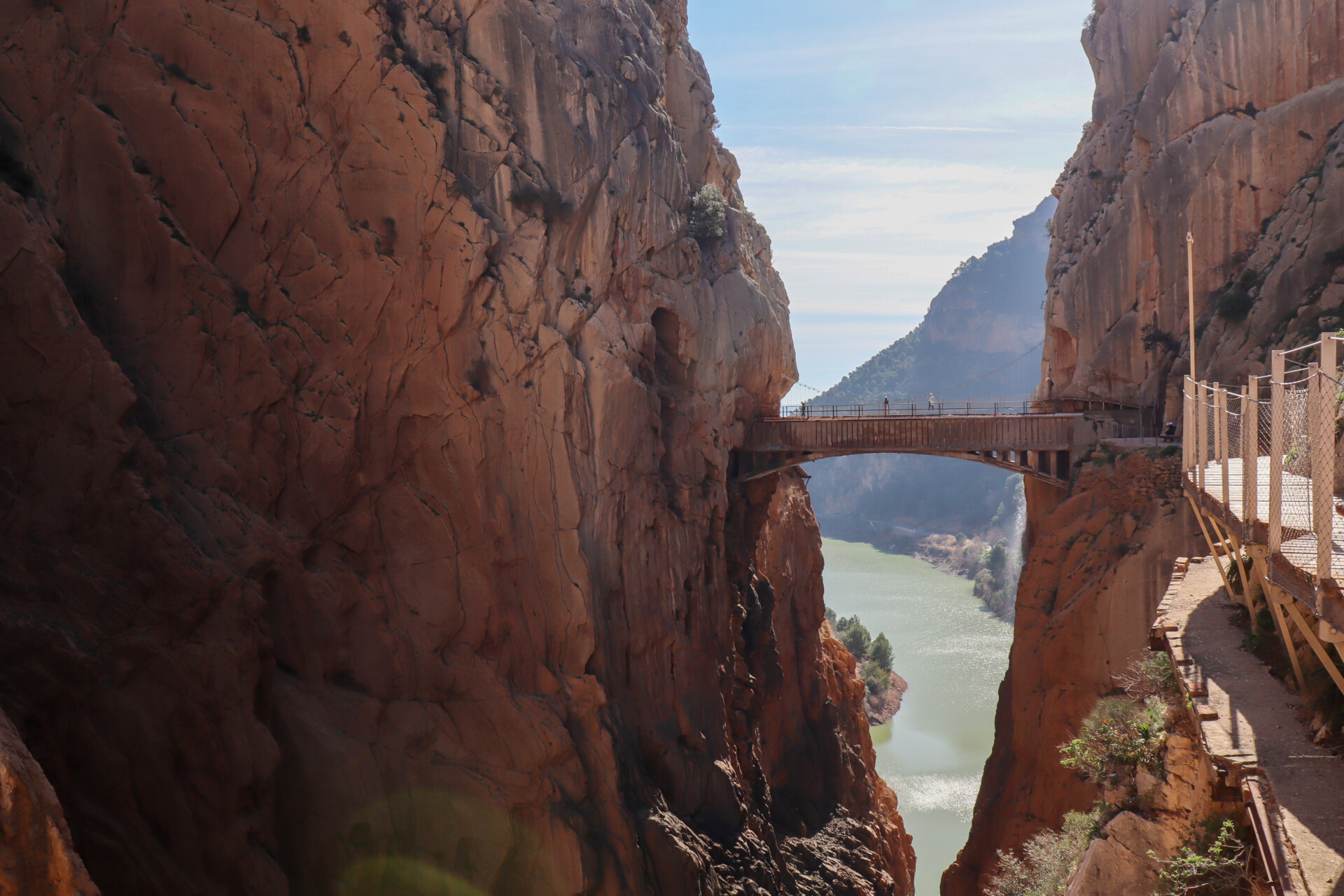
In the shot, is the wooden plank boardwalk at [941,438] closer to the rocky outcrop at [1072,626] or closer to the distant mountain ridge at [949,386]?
the rocky outcrop at [1072,626]

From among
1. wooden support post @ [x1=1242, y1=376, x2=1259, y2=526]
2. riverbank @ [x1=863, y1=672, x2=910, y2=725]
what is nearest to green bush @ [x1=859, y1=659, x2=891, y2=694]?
riverbank @ [x1=863, y1=672, x2=910, y2=725]

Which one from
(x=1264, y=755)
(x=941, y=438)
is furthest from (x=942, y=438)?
(x=1264, y=755)

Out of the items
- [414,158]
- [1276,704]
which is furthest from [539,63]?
[1276,704]

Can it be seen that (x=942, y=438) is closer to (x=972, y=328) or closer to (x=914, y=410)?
(x=914, y=410)

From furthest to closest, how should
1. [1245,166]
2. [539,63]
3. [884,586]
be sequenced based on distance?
[884,586]
[1245,166]
[539,63]

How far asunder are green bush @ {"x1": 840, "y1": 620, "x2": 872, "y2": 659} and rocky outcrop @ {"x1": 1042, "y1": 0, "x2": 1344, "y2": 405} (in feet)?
104

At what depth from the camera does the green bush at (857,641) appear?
6069 centimetres

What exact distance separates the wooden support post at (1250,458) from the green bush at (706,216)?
20104mm

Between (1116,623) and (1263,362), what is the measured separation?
7559 millimetres

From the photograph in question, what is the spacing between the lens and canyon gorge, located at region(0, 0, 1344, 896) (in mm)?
15000

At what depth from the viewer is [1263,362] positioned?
79.4 ft

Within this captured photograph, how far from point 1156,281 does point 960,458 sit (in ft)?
25.8

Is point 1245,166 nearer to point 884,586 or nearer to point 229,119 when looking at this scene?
point 229,119

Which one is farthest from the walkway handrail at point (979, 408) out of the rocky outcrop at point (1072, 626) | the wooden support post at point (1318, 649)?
the wooden support post at point (1318, 649)
